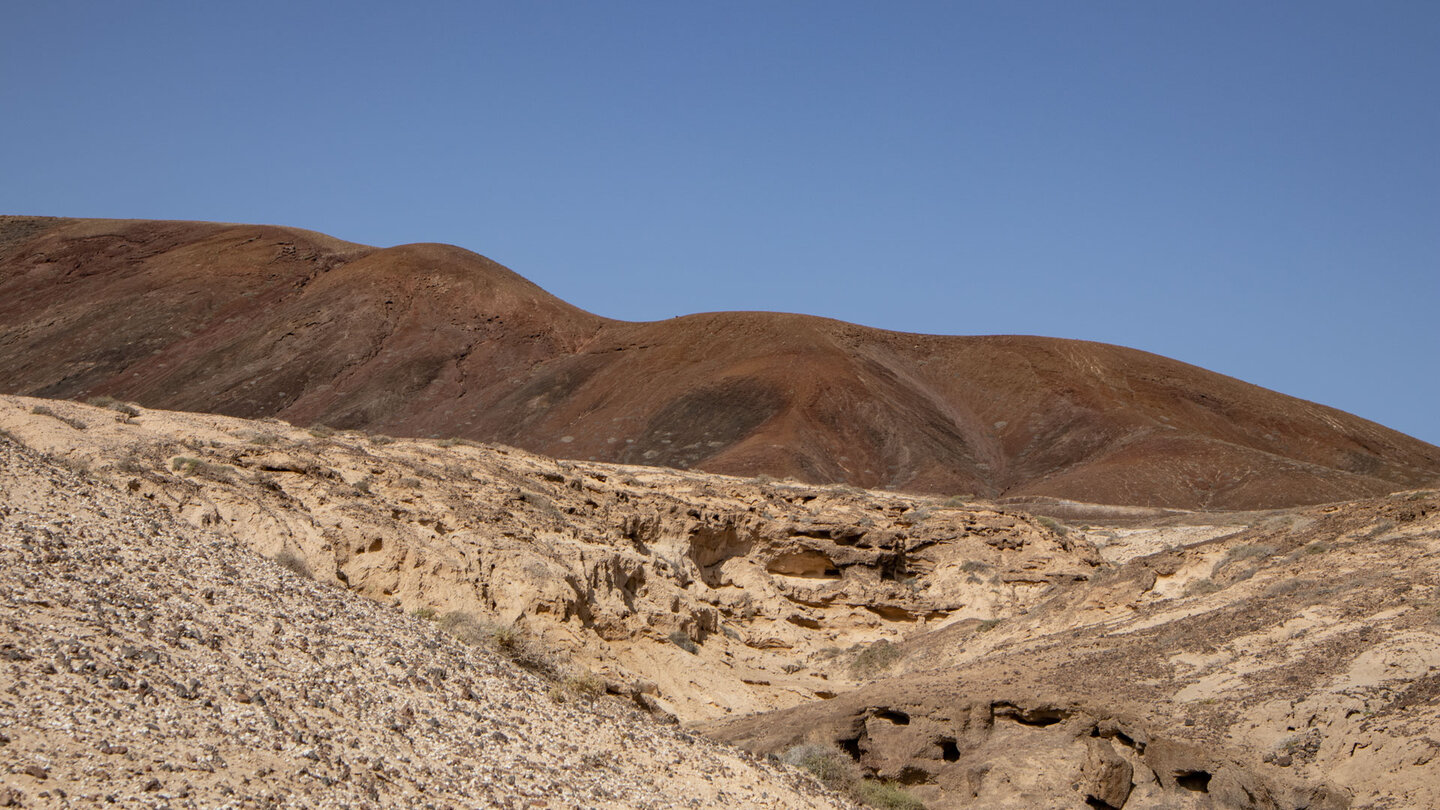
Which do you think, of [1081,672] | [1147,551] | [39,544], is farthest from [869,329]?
[39,544]

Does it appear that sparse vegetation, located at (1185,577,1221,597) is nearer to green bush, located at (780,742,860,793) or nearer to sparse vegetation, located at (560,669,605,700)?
green bush, located at (780,742,860,793)

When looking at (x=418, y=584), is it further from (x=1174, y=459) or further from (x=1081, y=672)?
(x=1174, y=459)

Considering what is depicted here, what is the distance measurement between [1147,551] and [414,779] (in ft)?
80.6

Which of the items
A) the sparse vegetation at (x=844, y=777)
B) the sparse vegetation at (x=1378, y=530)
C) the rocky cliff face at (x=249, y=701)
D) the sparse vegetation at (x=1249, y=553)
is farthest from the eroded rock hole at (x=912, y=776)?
the sparse vegetation at (x=1378, y=530)

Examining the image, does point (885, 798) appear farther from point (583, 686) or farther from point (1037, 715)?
point (583, 686)

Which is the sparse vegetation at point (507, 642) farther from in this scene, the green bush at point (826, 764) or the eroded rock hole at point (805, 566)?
the eroded rock hole at point (805, 566)

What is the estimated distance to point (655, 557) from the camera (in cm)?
1889

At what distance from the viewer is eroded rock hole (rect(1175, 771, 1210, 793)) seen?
1057 cm

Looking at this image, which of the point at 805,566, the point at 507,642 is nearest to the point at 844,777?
the point at 507,642

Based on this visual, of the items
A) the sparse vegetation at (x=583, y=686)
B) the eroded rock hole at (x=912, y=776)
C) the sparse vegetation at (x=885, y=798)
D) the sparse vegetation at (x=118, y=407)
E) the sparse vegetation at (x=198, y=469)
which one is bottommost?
the sparse vegetation at (x=885, y=798)

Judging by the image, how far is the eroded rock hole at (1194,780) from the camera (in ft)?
34.7

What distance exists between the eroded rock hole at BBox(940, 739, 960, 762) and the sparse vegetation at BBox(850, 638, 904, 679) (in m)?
5.28

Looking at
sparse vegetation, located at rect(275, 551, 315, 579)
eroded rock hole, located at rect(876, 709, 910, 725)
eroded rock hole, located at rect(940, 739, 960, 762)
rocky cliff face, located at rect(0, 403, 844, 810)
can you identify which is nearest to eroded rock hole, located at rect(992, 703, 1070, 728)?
eroded rock hole, located at rect(940, 739, 960, 762)

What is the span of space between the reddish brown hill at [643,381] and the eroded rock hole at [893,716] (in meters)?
37.6
